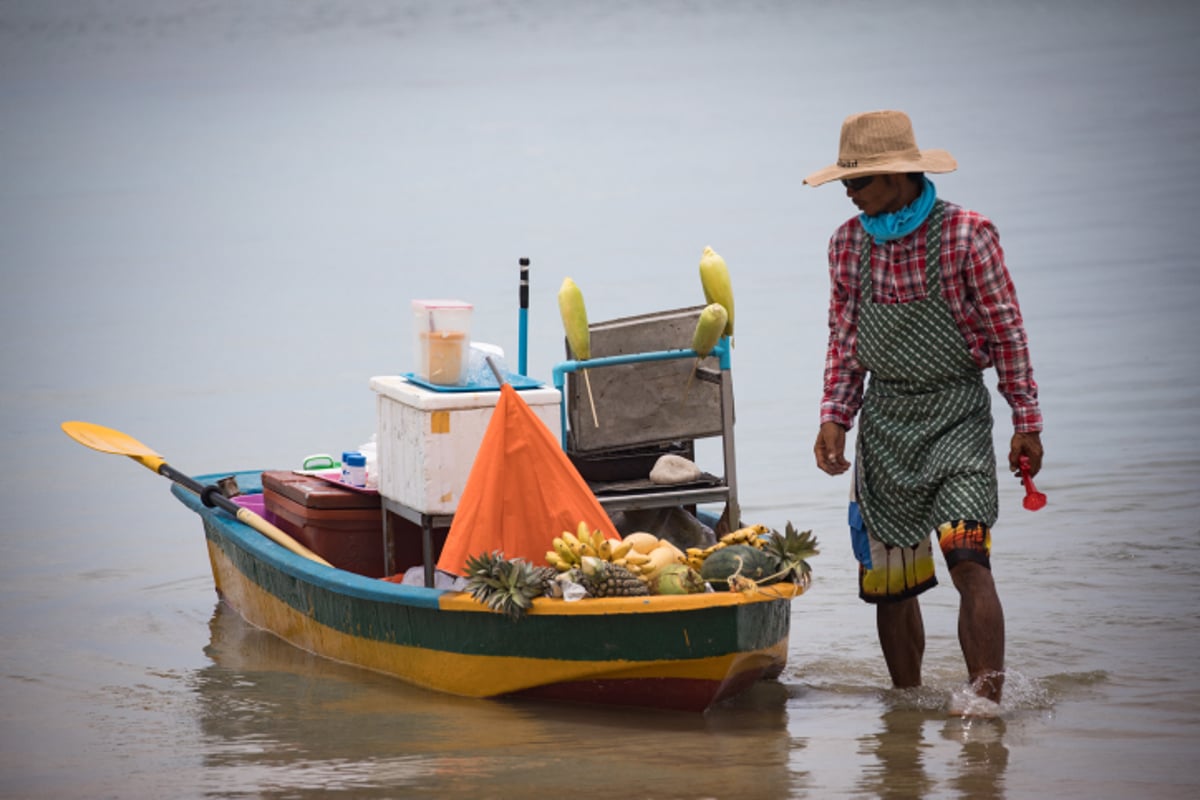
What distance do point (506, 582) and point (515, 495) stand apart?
36cm

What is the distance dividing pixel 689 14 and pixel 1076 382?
89.3 feet

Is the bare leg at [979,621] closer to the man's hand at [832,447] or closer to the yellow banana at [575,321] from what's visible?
the man's hand at [832,447]

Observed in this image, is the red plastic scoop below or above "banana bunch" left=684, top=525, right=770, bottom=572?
above

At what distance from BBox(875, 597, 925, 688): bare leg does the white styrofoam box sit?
1.24 metres

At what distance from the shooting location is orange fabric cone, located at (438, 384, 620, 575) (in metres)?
6.32

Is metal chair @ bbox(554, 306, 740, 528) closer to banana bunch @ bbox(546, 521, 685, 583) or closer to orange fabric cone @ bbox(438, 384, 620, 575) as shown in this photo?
orange fabric cone @ bbox(438, 384, 620, 575)

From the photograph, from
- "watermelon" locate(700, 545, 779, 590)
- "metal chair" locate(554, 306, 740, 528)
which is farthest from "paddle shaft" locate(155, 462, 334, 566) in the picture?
"watermelon" locate(700, 545, 779, 590)

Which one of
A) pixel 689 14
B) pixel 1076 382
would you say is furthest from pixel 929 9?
pixel 1076 382

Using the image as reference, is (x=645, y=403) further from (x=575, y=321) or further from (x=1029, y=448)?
(x=1029, y=448)

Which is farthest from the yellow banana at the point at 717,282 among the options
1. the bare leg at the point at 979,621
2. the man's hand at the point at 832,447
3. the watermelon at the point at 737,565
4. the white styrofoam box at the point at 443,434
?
the bare leg at the point at 979,621

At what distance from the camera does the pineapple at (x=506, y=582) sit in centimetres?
606

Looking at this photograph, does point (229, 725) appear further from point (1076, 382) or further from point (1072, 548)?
point (1076, 382)

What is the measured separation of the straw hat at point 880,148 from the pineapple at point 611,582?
4.25 ft

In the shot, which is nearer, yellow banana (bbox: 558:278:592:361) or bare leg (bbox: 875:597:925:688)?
bare leg (bbox: 875:597:925:688)
